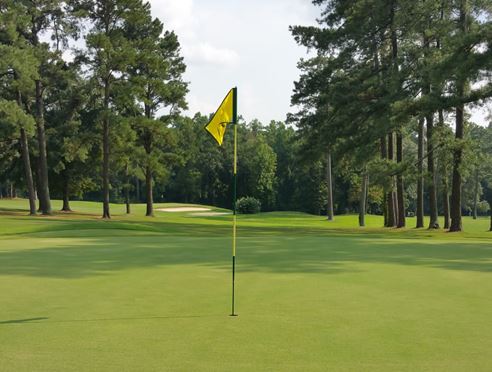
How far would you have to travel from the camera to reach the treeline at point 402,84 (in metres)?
25.6

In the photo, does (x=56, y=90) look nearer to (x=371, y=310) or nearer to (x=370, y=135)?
(x=370, y=135)

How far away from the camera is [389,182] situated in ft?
98.8

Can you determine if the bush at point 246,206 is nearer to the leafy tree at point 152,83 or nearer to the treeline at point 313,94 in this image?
the treeline at point 313,94

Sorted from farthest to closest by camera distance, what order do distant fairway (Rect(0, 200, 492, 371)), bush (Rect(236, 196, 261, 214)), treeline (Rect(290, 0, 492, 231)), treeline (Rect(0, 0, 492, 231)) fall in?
bush (Rect(236, 196, 261, 214)) < treeline (Rect(0, 0, 492, 231)) < treeline (Rect(290, 0, 492, 231)) < distant fairway (Rect(0, 200, 492, 371))

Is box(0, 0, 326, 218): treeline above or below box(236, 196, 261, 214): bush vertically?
above

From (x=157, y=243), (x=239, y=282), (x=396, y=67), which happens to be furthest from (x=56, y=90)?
(x=239, y=282)

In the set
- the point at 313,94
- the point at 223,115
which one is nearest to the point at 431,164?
the point at 313,94

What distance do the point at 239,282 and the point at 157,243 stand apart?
28.9 feet

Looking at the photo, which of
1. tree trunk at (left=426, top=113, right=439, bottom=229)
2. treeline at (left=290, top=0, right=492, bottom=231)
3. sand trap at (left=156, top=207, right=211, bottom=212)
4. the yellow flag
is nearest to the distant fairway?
the yellow flag

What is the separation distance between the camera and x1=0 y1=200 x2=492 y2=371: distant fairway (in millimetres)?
5379

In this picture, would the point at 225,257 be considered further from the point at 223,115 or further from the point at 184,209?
the point at 184,209

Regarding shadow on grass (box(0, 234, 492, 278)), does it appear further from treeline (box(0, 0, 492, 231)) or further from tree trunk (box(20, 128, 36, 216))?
tree trunk (box(20, 128, 36, 216))

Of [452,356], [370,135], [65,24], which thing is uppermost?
[65,24]

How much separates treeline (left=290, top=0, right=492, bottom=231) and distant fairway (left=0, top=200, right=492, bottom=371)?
12818mm
